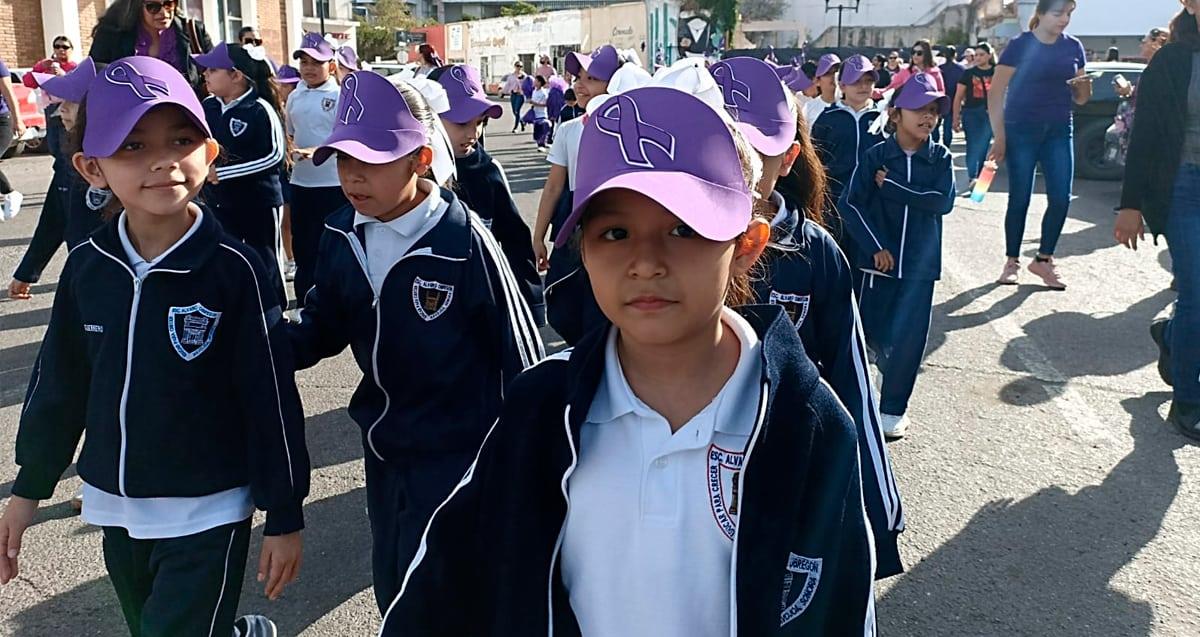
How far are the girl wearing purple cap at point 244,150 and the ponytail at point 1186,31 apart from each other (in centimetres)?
477

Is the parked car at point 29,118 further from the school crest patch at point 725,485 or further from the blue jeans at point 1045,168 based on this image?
the school crest patch at point 725,485

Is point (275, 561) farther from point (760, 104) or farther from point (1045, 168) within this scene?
point (1045, 168)

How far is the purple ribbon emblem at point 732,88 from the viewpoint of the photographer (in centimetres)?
294

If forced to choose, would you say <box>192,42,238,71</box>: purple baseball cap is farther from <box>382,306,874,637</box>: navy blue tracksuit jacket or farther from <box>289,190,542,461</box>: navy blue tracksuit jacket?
<box>382,306,874,637</box>: navy blue tracksuit jacket

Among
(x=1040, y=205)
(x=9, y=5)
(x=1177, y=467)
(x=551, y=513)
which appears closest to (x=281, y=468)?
(x=551, y=513)

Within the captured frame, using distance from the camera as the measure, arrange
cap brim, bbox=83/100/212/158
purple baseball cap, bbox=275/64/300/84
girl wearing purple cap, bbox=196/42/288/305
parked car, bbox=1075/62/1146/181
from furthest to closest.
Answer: parked car, bbox=1075/62/1146/181
purple baseball cap, bbox=275/64/300/84
girl wearing purple cap, bbox=196/42/288/305
cap brim, bbox=83/100/212/158

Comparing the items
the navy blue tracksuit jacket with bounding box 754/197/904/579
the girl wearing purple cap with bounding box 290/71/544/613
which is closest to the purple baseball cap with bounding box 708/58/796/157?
the navy blue tracksuit jacket with bounding box 754/197/904/579

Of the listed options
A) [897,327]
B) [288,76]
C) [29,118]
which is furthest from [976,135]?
[29,118]

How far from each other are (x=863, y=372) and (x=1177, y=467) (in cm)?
293

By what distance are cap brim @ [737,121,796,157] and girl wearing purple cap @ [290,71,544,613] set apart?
2.69 feet

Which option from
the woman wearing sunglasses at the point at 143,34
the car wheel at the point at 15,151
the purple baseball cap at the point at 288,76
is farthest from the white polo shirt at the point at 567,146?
the car wheel at the point at 15,151

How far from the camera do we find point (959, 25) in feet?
268

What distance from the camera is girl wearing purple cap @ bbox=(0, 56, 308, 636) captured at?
236 cm

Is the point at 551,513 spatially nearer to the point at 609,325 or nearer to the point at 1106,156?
the point at 609,325
